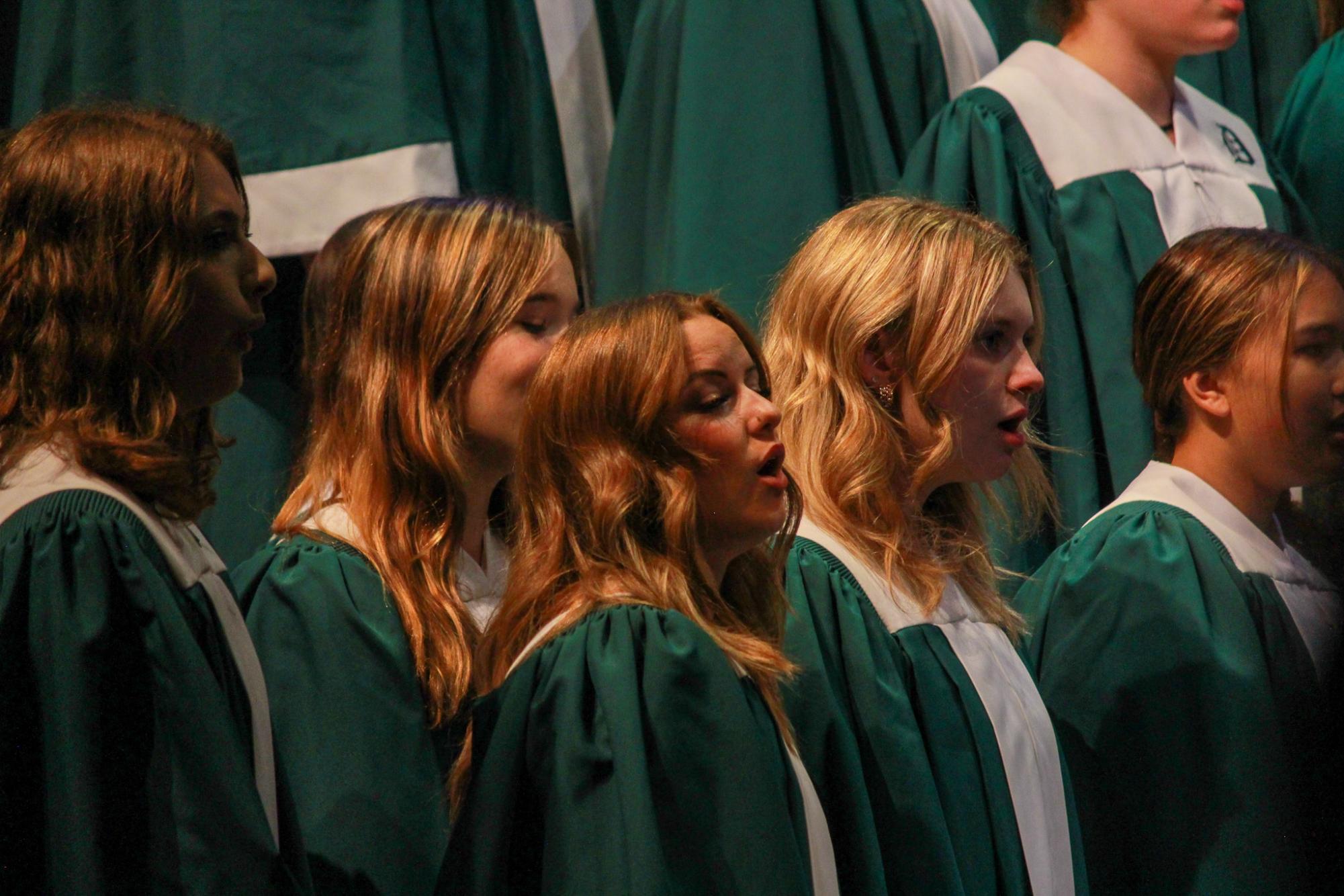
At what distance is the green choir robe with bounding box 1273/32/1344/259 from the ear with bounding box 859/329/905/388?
1.34 metres

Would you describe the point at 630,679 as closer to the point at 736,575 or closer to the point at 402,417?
the point at 736,575

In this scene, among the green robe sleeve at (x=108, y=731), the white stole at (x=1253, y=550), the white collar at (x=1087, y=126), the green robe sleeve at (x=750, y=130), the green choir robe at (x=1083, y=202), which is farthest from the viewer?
the green robe sleeve at (x=750, y=130)

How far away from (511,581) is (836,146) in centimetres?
155

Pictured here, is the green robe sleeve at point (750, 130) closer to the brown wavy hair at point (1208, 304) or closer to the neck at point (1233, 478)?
the brown wavy hair at point (1208, 304)

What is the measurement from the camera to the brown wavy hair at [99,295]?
1620 mm

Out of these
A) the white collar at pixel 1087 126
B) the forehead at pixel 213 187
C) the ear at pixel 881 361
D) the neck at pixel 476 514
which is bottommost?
the neck at pixel 476 514

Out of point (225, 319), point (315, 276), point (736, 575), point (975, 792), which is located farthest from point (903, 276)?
point (315, 276)

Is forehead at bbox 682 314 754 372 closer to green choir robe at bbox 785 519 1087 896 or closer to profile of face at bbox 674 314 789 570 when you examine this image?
profile of face at bbox 674 314 789 570

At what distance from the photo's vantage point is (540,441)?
1.82 m

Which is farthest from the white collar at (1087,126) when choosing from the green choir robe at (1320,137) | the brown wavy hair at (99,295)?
the brown wavy hair at (99,295)

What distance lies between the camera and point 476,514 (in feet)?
7.22

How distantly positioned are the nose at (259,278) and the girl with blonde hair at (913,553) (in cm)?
62

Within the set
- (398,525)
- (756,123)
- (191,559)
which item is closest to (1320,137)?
(756,123)

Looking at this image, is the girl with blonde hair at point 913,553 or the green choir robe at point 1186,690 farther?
the green choir robe at point 1186,690
